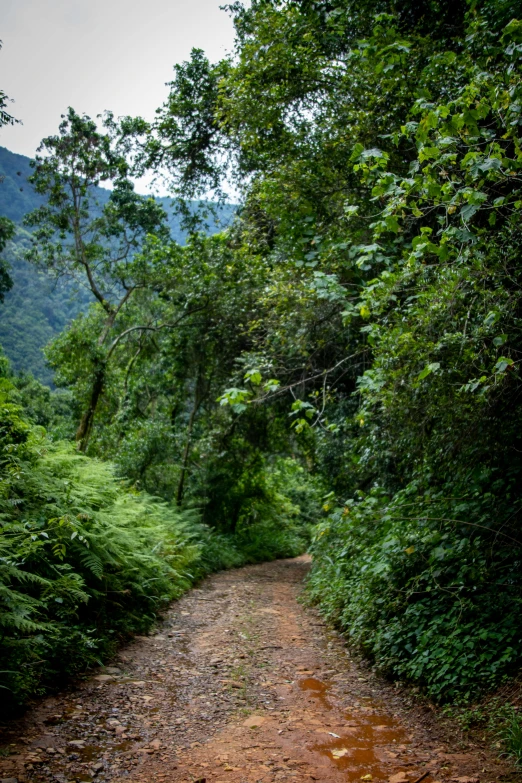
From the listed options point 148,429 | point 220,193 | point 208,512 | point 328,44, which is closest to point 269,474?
point 208,512

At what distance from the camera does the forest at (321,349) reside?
4352 mm

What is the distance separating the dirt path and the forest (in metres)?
0.35

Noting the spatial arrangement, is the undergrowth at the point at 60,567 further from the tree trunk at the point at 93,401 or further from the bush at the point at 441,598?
the tree trunk at the point at 93,401

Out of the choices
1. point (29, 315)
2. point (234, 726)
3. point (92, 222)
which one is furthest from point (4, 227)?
point (234, 726)

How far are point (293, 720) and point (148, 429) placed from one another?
35.5 feet

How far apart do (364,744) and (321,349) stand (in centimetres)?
718

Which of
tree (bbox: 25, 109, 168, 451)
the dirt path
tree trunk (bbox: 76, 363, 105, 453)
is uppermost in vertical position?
tree (bbox: 25, 109, 168, 451)

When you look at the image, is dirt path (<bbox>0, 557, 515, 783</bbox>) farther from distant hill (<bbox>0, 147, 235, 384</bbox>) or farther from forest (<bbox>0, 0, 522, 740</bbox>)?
distant hill (<bbox>0, 147, 235, 384</bbox>)

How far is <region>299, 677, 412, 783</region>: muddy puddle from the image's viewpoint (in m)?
3.41

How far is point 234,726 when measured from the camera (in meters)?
→ 4.02

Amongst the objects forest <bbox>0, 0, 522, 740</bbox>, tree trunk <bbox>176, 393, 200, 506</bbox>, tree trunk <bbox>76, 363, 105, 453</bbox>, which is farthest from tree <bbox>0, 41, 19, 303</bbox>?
tree trunk <bbox>176, 393, 200, 506</bbox>

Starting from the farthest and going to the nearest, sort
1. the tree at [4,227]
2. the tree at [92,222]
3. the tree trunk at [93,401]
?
the tree at [92,222] → the tree trunk at [93,401] → the tree at [4,227]

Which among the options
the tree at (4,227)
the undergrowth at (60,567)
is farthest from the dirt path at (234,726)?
the tree at (4,227)

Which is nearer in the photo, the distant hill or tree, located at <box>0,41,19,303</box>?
tree, located at <box>0,41,19,303</box>
